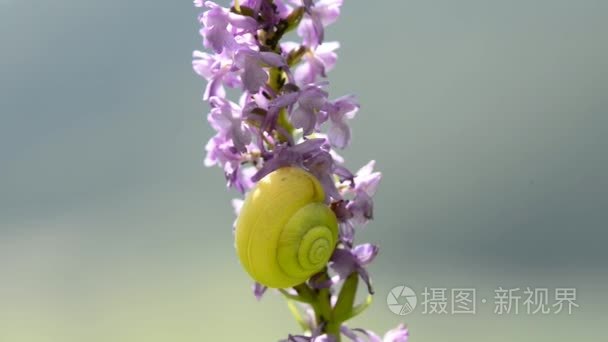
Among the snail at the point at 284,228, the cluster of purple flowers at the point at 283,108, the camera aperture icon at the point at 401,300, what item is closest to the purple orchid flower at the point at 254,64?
the cluster of purple flowers at the point at 283,108

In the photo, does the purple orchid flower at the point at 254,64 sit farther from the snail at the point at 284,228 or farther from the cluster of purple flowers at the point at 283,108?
the snail at the point at 284,228

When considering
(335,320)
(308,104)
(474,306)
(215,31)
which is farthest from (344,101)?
(474,306)

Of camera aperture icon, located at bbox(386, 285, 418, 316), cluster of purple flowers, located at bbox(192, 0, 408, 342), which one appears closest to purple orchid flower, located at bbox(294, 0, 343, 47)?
cluster of purple flowers, located at bbox(192, 0, 408, 342)

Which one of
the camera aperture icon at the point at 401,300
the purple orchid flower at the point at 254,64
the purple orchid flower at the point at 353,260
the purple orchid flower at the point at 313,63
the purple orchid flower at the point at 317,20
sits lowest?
the purple orchid flower at the point at 353,260

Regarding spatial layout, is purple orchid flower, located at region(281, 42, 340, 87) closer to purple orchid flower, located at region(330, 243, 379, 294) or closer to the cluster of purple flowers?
the cluster of purple flowers

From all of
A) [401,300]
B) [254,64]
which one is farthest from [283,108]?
[401,300]

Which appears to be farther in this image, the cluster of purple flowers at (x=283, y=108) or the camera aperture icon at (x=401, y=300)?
the camera aperture icon at (x=401, y=300)
